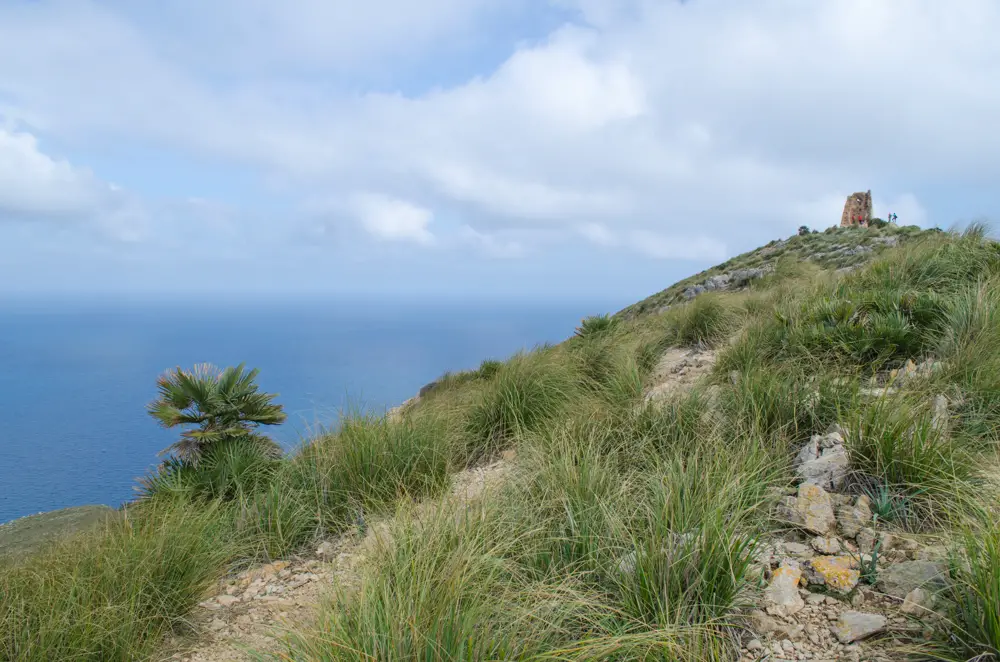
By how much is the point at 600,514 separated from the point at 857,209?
116ft

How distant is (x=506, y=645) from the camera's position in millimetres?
1769

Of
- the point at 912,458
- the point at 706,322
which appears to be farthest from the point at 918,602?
the point at 706,322

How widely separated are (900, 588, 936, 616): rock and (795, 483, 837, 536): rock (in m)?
0.58

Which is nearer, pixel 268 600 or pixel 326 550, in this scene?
pixel 268 600

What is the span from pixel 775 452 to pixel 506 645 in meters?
2.43

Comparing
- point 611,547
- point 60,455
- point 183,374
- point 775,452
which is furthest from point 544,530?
point 60,455

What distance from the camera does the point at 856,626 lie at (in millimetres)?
2012

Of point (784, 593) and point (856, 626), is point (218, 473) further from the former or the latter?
point (856, 626)

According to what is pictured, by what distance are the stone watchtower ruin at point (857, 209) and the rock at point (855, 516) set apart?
32661mm

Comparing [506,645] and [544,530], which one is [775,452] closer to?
[544,530]

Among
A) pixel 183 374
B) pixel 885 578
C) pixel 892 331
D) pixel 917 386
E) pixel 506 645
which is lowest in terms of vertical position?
pixel 885 578

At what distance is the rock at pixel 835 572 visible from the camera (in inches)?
88.4

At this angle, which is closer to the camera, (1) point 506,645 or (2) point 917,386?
(1) point 506,645

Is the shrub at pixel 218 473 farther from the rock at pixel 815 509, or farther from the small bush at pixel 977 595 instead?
the small bush at pixel 977 595
